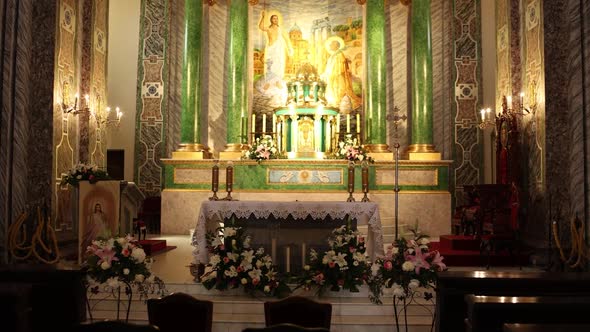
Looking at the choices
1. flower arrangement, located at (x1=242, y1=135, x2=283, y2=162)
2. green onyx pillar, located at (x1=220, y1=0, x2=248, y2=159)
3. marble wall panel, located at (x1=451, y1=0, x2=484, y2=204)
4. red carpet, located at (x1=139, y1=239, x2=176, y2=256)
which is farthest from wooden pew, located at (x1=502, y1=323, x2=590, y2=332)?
marble wall panel, located at (x1=451, y1=0, x2=484, y2=204)

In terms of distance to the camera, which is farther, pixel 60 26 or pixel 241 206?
pixel 60 26

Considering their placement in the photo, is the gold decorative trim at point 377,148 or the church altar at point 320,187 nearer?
the church altar at point 320,187

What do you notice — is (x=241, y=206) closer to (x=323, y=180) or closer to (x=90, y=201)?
(x=90, y=201)

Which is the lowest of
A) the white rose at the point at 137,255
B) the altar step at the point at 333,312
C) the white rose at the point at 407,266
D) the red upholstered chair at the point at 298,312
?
the altar step at the point at 333,312

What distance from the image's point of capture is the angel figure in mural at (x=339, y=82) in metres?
16.0

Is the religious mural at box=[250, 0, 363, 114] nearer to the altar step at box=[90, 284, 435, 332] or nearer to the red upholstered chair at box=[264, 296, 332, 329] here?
the altar step at box=[90, 284, 435, 332]

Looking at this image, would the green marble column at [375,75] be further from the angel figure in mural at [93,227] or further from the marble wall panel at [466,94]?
the angel figure in mural at [93,227]

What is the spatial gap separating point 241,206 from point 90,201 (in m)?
2.53

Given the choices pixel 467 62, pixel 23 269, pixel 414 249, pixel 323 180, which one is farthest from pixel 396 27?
pixel 23 269

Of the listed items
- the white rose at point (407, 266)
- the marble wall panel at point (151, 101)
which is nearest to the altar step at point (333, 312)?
the white rose at point (407, 266)

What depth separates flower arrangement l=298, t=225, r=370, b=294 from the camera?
7.15 m

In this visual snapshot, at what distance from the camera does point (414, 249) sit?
17.6 ft

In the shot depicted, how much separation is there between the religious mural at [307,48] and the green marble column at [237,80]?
0.79 m

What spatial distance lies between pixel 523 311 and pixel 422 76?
38.7 ft
